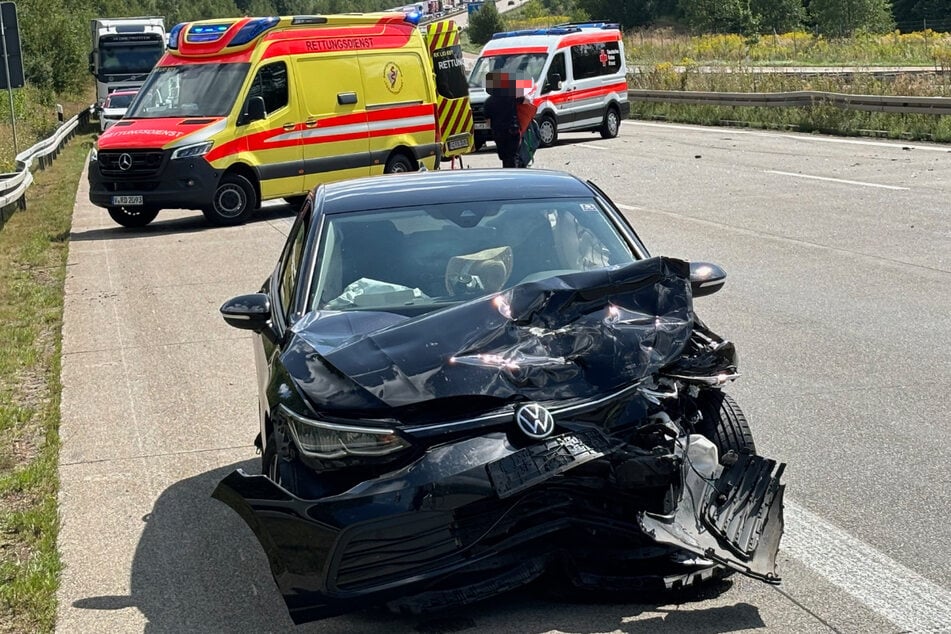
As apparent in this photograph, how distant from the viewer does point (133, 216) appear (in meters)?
19.2

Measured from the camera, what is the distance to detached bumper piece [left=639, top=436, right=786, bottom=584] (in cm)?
420

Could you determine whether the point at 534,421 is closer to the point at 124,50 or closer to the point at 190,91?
the point at 190,91

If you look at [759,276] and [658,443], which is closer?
[658,443]

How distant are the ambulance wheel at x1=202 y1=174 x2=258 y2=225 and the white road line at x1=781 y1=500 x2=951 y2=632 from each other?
13.9 meters

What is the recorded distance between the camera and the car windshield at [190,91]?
723 inches

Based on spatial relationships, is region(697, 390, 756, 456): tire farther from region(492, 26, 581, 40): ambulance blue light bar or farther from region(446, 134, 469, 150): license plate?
region(492, 26, 581, 40): ambulance blue light bar

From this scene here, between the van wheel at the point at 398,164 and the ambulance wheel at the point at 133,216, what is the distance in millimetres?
3428

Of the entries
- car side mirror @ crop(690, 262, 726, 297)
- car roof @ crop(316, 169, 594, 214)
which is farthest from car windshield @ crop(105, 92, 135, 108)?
car side mirror @ crop(690, 262, 726, 297)

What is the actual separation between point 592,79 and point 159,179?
44.3ft

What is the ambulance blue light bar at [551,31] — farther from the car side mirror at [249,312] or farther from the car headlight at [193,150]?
the car side mirror at [249,312]

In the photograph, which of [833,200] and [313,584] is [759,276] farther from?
[313,584]

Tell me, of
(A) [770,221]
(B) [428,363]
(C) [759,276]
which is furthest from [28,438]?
(A) [770,221]

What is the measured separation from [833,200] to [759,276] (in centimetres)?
556

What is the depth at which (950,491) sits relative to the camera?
566cm
